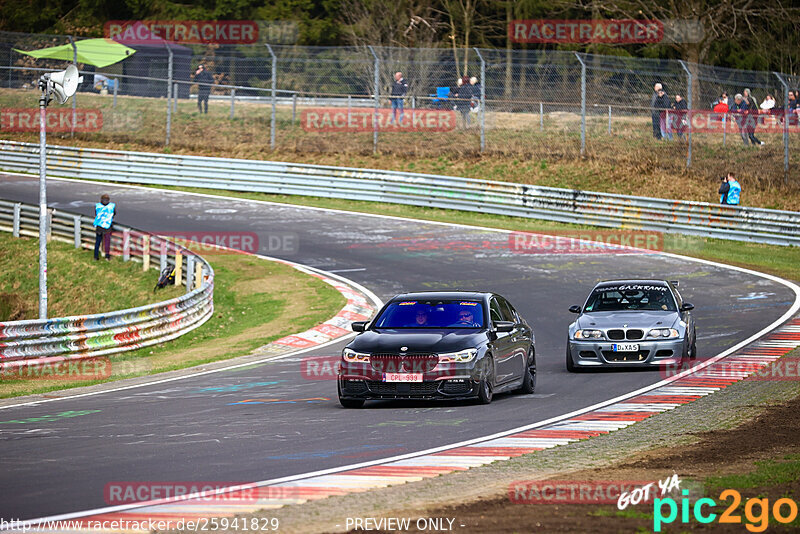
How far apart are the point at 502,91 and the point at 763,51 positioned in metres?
20.1

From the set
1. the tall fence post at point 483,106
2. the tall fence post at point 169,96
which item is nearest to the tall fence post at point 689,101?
the tall fence post at point 483,106

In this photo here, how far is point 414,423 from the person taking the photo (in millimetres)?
11469

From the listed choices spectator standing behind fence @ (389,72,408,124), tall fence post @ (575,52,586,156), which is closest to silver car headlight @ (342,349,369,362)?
tall fence post @ (575,52,586,156)

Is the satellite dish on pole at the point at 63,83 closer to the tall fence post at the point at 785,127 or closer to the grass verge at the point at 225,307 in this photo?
the grass verge at the point at 225,307

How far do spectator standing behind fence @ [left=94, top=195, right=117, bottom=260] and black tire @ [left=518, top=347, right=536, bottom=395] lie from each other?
52.1 feet

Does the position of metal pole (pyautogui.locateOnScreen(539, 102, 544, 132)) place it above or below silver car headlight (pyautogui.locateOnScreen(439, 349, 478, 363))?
above

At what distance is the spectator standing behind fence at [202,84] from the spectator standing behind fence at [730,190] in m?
19.2

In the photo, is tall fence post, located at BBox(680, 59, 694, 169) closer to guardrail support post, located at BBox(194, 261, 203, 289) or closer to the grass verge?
the grass verge

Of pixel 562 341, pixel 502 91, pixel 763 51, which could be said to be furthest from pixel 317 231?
pixel 763 51

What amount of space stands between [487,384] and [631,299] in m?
4.91

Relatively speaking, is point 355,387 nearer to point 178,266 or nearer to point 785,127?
point 178,266

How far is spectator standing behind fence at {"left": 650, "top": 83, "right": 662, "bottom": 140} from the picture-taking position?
33.8 meters

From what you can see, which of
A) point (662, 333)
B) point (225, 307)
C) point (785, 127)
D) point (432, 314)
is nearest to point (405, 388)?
point (432, 314)

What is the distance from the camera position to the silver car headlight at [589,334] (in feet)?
51.4
